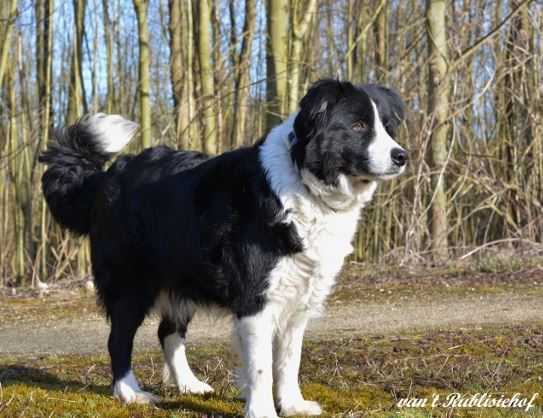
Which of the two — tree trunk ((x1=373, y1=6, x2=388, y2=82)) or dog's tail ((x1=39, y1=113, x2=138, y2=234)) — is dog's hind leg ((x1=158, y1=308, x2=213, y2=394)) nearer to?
dog's tail ((x1=39, y1=113, x2=138, y2=234))

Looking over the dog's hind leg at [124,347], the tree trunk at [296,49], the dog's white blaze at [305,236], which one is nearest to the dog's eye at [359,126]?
the dog's white blaze at [305,236]

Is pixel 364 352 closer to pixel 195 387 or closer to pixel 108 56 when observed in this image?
pixel 195 387

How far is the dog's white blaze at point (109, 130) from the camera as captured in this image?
5.40 metres

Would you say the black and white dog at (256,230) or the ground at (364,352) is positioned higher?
the black and white dog at (256,230)

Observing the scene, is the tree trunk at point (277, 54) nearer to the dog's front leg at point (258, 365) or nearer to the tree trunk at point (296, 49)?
the tree trunk at point (296, 49)

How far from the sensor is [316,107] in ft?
14.0

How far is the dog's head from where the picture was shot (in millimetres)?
4281

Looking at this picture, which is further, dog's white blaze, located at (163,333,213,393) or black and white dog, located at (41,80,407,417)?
dog's white blaze, located at (163,333,213,393)

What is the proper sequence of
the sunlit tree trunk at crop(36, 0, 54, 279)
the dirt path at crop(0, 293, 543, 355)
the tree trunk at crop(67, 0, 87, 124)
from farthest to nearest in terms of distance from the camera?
1. the tree trunk at crop(67, 0, 87, 124)
2. the sunlit tree trunk at crop(36, 0, 54, 279)
3. the dirt path at crop(0, 293, 543, 355)

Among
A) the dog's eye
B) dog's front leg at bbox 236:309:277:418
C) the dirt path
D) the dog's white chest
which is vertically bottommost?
the dirt path

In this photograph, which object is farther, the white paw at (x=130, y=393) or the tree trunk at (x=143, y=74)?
the tree trunk at (x=143, y=74)

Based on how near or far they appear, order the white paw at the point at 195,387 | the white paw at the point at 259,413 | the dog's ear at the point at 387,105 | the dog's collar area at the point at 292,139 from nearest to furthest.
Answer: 1. the white paw at the point at 259,413
2. the dog's collar area at the point at 292,139
3. the dog's ear at the point at 387,105
4. the white paw at the point at 195,387

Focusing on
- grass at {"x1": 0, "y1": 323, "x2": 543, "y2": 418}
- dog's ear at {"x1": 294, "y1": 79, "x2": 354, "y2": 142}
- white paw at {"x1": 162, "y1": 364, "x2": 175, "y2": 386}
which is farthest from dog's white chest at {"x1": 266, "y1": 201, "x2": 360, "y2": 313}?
white paw at {"x1": 162, "y1": 364, "x2": 175, "y2": 386}

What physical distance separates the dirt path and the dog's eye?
9.84ft
